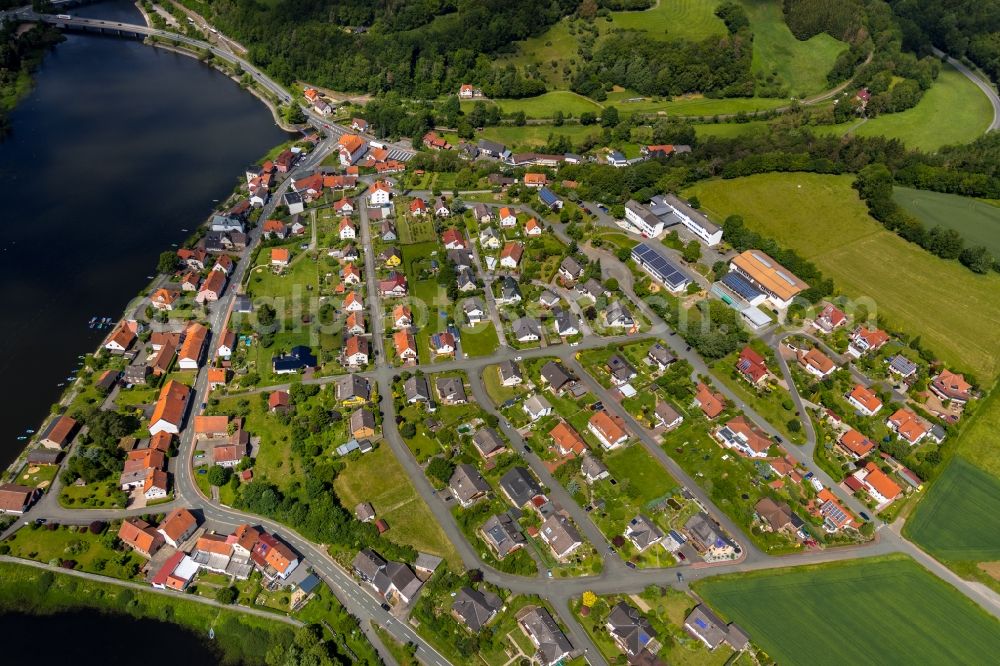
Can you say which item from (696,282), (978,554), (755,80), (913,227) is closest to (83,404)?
(696,282)

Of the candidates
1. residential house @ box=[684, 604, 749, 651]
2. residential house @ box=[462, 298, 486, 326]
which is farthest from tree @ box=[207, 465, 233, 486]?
residential house @ box=[684, 604, 749, 651]

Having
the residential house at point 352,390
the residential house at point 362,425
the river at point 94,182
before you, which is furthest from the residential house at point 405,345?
the river at point 94,182

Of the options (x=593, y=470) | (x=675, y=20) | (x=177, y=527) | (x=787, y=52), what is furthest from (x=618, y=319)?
(x=787, y=52)

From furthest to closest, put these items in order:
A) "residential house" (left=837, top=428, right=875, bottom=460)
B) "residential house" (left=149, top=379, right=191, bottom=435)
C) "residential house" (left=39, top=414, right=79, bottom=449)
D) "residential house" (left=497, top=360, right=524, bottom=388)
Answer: "residential house" (left=497, top=360, right=524, bottom=388), "residential house" (left=837, top=428, right=875, bottom=460), "residential house" (left=149, top=379, right=191, bottom=435), "residential house" (left=39, top=414, right=79, bottom=449)

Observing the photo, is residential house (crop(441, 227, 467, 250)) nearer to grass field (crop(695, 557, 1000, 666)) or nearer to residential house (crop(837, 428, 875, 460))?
residential house (crop(837, 428, 875, 460))

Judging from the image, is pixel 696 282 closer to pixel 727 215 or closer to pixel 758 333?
pixel 758 333

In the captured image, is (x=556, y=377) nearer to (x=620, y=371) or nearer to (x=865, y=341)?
(x=620, y=371)
